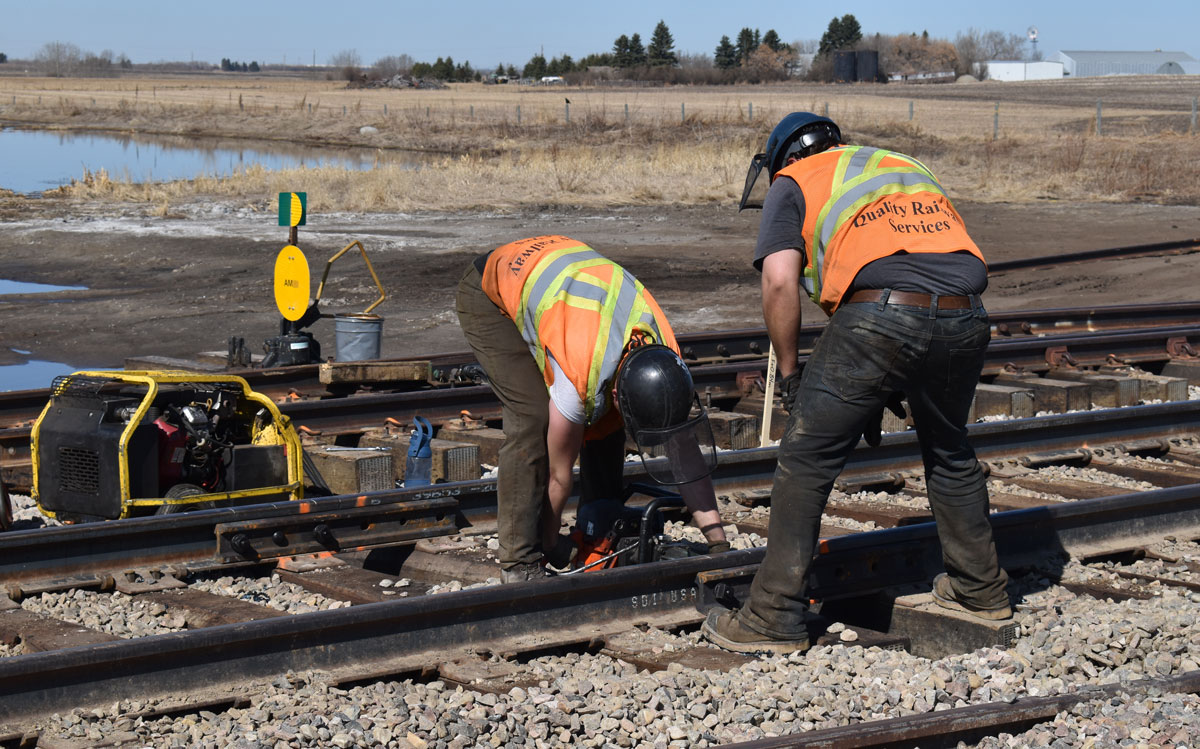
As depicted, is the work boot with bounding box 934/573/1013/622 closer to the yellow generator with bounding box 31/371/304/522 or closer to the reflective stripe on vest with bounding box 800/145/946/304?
the reflective stripe on vest with bounding box 800/145/946/304

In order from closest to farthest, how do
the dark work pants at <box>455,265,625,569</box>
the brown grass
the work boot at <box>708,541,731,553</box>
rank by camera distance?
1. the dark work pants at <box>455,265,625,569</box>
2. the work boot at <box>708,541,731,553</box>
3. the brown grass

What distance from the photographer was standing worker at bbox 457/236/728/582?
5.00 meters

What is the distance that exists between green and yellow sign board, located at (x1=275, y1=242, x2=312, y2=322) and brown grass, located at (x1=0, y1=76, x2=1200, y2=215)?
54.2 feet

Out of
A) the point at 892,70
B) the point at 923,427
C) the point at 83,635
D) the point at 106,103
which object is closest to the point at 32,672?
the point at 83,635

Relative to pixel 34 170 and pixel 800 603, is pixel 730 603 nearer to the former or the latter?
pixel 800 603

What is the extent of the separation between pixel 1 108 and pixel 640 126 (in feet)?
159

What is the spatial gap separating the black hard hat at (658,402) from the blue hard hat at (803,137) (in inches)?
31.7

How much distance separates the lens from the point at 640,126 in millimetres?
45469

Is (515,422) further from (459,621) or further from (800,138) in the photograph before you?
(800,138)

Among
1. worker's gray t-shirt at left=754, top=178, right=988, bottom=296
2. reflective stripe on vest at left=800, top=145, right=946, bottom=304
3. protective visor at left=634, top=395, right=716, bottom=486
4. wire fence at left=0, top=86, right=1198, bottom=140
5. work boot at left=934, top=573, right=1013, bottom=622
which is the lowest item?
work boot at left=934, top=573, right=1013, bottom=622

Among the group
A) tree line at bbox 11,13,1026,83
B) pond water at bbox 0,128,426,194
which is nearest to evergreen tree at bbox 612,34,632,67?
tree line at bbox 11,13,1026,83

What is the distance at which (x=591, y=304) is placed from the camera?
5.10 meters

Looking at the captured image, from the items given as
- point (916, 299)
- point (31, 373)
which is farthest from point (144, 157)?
point (916, 299)

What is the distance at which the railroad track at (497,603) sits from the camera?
4.37m
